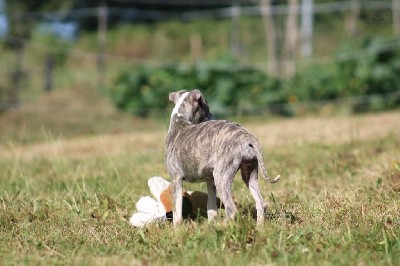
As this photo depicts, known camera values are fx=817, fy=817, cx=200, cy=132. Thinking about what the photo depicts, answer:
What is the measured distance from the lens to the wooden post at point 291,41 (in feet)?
57.4

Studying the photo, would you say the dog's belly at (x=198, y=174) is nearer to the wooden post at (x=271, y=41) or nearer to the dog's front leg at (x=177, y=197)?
the dog's front leg at (x=177, y=197)

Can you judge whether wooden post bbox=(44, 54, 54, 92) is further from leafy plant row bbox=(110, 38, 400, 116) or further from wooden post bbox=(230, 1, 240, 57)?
wooden post bbox=(230, 1, 240, 57)

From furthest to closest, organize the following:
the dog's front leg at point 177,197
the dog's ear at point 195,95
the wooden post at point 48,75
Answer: the wooden post at point 48,75
the dog's ear at point 195,95
the dog's front leg at point 177,197

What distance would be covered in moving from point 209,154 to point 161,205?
78cm

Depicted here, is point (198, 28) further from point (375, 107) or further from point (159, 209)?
point (159, 209)

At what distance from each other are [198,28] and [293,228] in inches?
733

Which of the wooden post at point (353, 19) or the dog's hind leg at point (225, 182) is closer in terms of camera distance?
the dog's hind leg at point (225, 182)

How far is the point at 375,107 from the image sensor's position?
619 inches

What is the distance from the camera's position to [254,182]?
5.54 meters

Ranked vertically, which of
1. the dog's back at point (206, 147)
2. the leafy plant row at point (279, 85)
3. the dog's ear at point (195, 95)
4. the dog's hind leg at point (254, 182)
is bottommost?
the leafy plant row at point (279, 85)

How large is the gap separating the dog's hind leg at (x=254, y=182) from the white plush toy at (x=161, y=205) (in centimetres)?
58

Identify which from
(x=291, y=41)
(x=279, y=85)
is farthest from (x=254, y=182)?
(x=291, y=41)

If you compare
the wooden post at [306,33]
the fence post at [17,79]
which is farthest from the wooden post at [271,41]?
the fence post at [17,79]

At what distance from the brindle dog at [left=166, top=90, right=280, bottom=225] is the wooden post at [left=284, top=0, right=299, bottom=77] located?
1134 cm
